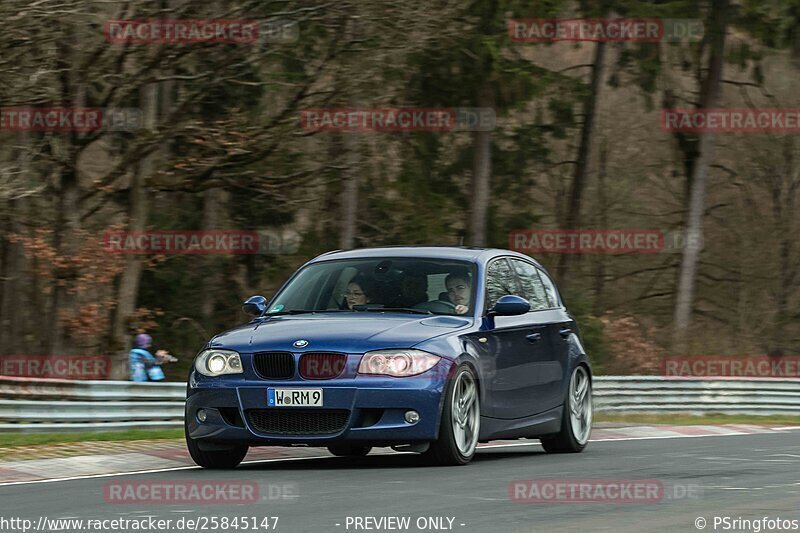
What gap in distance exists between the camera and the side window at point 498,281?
476 inches

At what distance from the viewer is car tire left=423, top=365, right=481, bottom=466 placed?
10.6 m

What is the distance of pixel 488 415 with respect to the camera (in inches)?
451

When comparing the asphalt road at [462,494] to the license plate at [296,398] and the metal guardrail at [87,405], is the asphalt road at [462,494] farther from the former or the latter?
the metal guardrail at [87,405]

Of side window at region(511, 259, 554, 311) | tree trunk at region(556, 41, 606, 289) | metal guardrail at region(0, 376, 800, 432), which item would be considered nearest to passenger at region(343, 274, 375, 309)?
side window at region(511, 259, 554, 311)

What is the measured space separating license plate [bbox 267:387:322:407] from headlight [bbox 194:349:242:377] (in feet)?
1.17

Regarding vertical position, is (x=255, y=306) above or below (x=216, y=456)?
above

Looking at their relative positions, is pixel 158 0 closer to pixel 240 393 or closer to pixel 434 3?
pixel 434 3

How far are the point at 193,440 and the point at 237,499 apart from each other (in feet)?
7.91

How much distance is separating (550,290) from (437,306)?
2439 millimetres

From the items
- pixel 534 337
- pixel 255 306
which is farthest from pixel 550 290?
pixel 255 306

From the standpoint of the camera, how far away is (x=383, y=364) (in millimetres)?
10477

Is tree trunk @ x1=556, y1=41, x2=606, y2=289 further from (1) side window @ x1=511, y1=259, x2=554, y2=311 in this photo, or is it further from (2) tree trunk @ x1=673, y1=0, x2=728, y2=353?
(1) side window @ x1=511, y1=259, x2=554, y2=311

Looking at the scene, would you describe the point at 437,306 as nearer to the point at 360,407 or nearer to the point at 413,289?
the point at 413,289

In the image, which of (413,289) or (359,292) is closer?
(413,289)
